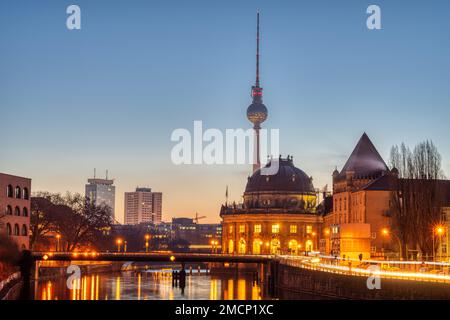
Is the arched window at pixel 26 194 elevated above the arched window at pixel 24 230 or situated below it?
above

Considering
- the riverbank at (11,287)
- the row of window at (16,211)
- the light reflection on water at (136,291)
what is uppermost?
the row of window at (16,211)

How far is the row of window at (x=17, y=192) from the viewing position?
158500 millimetres

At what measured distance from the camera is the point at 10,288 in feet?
416

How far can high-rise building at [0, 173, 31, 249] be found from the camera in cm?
15538

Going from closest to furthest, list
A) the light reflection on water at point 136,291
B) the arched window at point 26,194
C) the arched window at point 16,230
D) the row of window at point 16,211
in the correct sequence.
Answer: the light reflection on water at point 136,291 → the row of window at point 16,211 → the arched window at point 16,230 → the arched window at point 26,194

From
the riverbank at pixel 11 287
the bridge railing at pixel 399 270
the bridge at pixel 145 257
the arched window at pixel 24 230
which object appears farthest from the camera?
the arched window at pixel 24 230

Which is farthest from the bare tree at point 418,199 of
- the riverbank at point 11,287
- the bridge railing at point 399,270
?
the riverbank at point 11,287

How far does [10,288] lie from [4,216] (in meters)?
28.3

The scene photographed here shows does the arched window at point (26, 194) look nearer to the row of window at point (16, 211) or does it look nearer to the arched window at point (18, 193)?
the arched window at point (18, 193)

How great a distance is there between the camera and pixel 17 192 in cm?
16275

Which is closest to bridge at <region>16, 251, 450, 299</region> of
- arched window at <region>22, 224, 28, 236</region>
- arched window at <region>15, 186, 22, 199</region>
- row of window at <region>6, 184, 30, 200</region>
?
arched window at <region>22, 224, 28, 236</region>

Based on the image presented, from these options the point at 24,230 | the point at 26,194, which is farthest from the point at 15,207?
the point at 24,230
